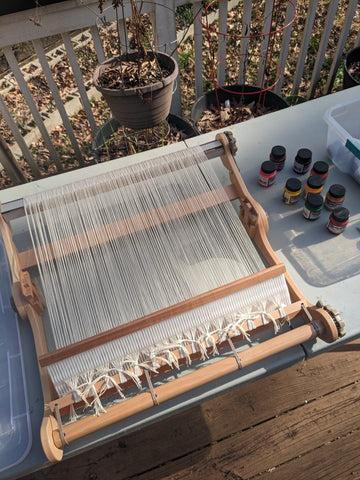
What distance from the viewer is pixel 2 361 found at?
928 millimetres

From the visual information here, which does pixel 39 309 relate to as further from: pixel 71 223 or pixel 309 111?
pixel 309 111

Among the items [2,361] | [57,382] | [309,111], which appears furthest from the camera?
[309,111]

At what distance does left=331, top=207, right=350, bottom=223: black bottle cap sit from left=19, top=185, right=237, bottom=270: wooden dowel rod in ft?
0.94

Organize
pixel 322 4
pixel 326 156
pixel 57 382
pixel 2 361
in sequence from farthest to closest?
1. pixel 322 4
2. pixel 326 156
3. pixel 2 361
4. pixel 57 382

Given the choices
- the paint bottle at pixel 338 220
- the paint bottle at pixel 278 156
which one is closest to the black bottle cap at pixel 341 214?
the paint bottle at pixel 338 220

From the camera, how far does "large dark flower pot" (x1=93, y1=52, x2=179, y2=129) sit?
4.78 feet

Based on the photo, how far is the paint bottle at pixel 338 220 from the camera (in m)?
1.04

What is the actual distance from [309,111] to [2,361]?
124 centimetres

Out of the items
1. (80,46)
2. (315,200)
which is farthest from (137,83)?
(80,46)

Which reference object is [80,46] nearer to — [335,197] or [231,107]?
[231,107]

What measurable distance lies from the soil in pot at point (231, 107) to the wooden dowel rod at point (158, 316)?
1.34 metres

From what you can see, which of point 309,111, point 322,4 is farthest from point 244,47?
point 322,4

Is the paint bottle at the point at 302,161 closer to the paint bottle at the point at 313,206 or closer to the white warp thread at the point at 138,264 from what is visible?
the paint bottle at the point at 313,206

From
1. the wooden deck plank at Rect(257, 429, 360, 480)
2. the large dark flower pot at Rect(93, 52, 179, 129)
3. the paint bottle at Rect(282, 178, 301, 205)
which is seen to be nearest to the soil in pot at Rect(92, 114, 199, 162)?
the large dark flower pot at Rect(93, 52, 179, 129)
